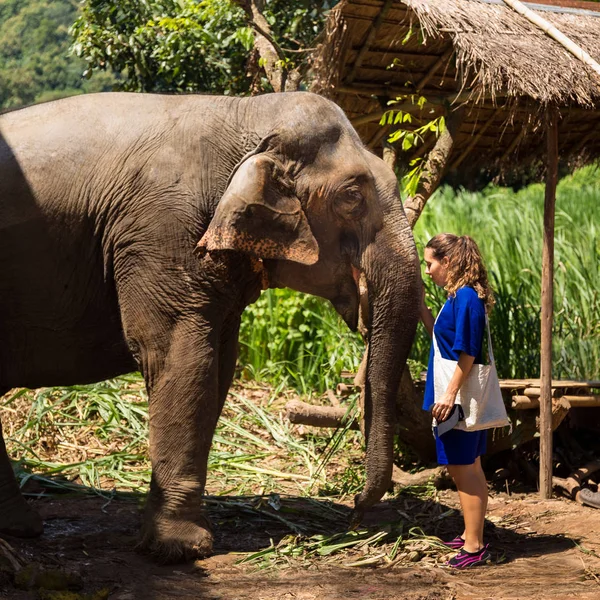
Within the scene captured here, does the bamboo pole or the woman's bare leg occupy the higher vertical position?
the bamboo pole

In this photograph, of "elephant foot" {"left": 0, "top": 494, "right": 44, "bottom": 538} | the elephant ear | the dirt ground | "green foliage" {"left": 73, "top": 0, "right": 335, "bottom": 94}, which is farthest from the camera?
"green foliage" {"left": 73, "top": 0, "right": 335, "bottom": 94}

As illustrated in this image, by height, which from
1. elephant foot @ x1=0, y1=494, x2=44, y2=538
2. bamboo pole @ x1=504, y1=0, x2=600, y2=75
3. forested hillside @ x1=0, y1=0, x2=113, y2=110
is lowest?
elephant foot @ x1=0, y1=494, x2=44, y2=538

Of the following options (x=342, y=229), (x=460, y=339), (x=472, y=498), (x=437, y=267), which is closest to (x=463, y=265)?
(x=437, y=267)

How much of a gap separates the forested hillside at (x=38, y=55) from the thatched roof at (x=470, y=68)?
71.3ft

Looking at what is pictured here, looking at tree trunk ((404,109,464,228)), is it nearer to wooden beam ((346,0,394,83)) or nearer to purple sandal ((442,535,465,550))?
wooden beam ((346,0,394,83))

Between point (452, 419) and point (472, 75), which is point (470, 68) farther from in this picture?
point (452, 419)

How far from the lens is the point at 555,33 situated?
579 centimetres

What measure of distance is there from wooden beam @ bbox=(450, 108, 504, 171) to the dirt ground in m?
2.68

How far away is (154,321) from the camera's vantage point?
4523 millimetres

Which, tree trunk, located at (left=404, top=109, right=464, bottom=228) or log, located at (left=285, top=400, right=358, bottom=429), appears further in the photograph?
log, located at (left=285, top=400, right=358, bottom=429)

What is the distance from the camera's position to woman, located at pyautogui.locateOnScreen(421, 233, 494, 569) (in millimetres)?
4590

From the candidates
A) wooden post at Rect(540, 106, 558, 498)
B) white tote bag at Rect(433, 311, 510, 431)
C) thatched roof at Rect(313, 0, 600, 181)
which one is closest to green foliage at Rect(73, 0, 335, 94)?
thatched roof at Rect(313, 0, 600, 181)

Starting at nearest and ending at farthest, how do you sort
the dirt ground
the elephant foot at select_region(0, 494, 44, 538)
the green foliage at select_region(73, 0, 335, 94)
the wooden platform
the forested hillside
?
the dirt ground < the elephant foot at select_region(0, 494, 44, 538) < the wooden platform < the green foliage at select_region(73, 0, 335, 94) < the forested hillside

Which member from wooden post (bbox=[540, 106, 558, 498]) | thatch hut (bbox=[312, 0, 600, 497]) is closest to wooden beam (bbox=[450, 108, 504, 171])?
thatch hut (bbox=[312, 0, 600, 497])
